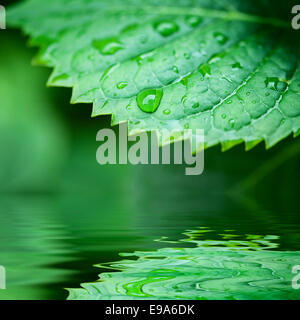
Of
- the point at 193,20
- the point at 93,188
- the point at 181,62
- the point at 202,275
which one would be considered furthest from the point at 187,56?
the point at 93,188

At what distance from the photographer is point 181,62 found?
31.0 inches

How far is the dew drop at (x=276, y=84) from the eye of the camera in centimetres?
75

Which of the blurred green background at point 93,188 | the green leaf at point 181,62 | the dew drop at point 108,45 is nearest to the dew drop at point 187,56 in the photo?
the green leaf at point 181,62

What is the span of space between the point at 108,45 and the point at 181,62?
0.44ft

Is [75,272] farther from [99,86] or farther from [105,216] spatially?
[105,216]

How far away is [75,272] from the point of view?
1.94 feet

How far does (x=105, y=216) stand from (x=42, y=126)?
485 mm

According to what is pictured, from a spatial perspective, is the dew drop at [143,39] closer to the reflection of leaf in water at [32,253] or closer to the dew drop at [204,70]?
the dew drop at [204,70]

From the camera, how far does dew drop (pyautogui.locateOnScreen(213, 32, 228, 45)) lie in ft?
2.75

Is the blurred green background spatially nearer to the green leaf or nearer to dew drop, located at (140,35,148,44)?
the green leaf

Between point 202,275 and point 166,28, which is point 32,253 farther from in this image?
point 166,28

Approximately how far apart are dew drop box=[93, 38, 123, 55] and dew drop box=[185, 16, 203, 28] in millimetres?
138

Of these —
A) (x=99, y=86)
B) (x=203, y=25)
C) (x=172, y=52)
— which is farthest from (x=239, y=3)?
(x=99, y=86)

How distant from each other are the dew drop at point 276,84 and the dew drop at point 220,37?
0.12m
